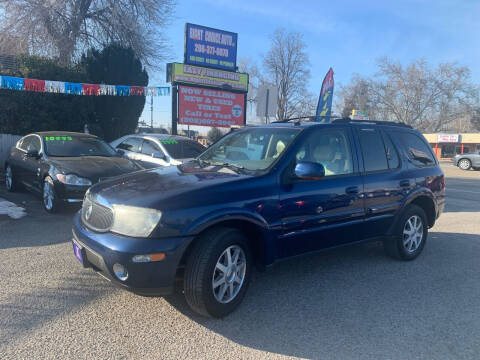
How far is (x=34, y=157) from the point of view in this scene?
728 cm

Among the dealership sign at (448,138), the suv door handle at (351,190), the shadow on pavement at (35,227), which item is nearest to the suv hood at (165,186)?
the suv door handle at (351,190)

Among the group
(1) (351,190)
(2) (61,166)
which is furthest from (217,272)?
(2) (61,166)

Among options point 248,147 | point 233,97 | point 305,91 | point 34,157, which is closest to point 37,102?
point 34,157

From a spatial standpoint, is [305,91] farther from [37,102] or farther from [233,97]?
[37,102]

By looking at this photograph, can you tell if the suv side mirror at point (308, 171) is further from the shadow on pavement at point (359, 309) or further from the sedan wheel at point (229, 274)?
the shadow on pavement at point (359, 309)

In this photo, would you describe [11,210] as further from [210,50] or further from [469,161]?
[469,161]

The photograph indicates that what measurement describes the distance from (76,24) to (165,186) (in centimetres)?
1879

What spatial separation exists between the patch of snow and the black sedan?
41cm

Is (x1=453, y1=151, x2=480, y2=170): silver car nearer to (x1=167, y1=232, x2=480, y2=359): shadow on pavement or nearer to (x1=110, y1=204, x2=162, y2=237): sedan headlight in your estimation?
(x1=167, y1=232, x2=480, y2=359): shadow on pavement

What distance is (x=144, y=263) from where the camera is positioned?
9.52 feet

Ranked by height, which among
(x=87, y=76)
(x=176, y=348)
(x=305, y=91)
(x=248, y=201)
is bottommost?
(x=176, y=348)

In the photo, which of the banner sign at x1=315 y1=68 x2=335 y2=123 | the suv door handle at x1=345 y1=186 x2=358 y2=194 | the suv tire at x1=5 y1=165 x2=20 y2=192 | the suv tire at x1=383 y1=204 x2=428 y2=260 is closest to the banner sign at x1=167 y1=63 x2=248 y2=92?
the banner sign at x1=315 y1=68 x2=335 y2=123

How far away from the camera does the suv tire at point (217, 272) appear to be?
3062mm

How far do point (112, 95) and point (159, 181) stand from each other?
39.0 feet
